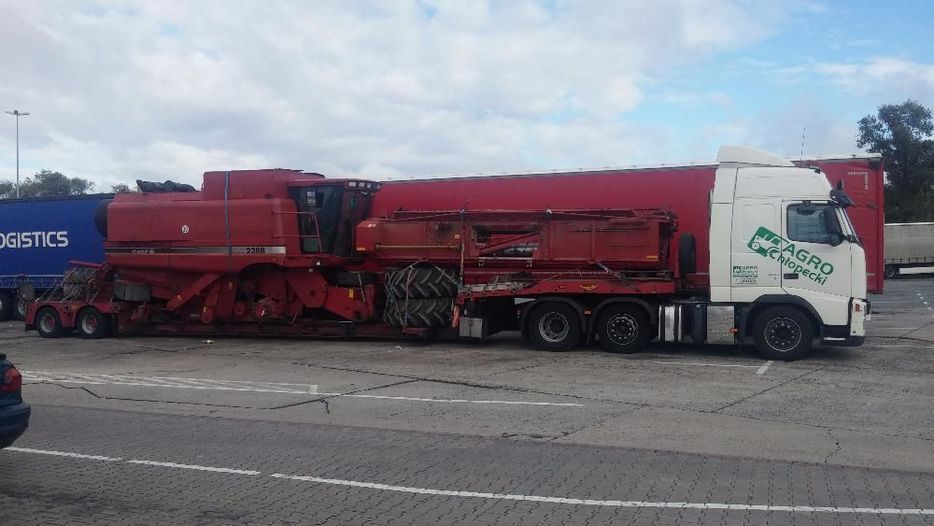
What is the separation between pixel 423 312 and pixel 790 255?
277 inches

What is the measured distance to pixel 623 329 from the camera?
15984 millimetres

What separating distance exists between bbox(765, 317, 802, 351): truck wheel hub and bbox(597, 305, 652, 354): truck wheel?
7.00ft

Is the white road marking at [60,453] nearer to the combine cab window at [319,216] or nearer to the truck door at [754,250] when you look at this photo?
the combine cab window at [319,216]

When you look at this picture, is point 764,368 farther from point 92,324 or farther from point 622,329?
point 92,324

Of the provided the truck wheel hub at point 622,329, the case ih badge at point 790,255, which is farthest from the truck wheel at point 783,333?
the truck wheel hub at point 622,329

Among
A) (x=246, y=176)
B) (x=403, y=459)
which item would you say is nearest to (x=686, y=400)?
(x=403, y=459)

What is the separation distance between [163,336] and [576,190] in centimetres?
1050

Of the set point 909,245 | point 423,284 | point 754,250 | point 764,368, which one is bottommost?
point 764,368

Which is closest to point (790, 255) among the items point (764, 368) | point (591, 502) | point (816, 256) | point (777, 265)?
point (777, 265)

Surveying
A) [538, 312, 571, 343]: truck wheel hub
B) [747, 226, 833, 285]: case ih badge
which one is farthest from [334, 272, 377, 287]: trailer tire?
[747, 226, 833, 285]: case ih badge

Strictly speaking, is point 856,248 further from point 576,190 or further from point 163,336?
point 163,336

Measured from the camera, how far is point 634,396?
37.2 feet

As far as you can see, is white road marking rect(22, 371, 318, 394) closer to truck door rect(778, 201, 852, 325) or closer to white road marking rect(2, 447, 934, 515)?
white road marking rect(2, 447, 934, 515)

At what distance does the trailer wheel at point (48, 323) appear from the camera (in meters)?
20.8
